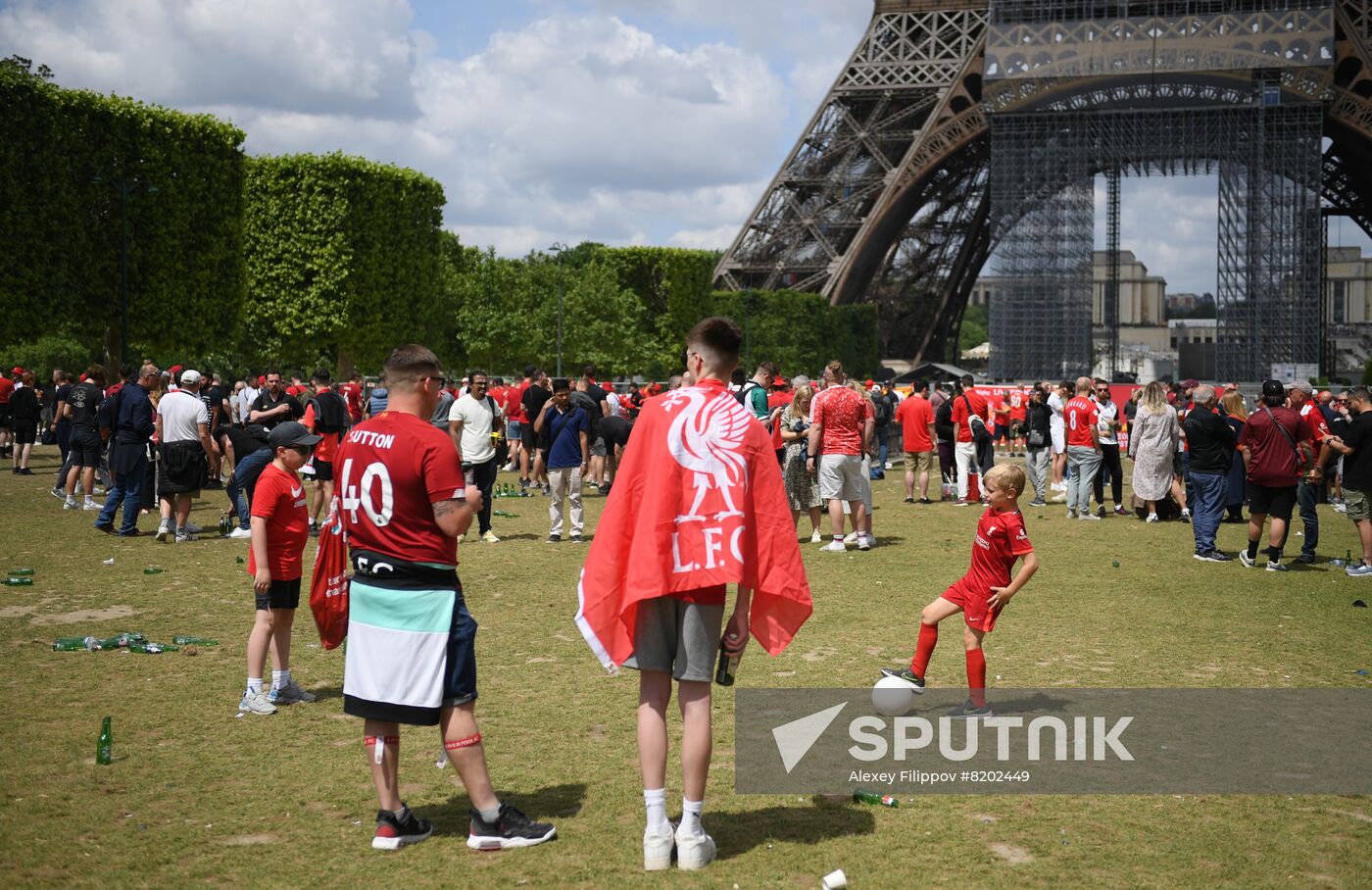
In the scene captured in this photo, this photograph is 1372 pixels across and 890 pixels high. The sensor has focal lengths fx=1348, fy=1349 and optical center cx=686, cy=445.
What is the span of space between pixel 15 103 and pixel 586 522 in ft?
57.5

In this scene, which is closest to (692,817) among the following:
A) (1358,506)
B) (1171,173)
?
(1358,506)

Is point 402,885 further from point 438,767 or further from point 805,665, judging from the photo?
point 805,665

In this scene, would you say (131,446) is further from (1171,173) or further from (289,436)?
(1171,173)

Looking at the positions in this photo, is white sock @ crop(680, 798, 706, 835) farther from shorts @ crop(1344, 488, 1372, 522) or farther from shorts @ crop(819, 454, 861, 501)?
shorts @ crop(1344, 488, 1372, 522)

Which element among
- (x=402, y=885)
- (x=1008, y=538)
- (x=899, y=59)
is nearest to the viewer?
(x=402, y=885)

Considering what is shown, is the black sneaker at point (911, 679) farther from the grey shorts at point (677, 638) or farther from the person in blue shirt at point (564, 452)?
the person in blue shirt at point (564, 452)

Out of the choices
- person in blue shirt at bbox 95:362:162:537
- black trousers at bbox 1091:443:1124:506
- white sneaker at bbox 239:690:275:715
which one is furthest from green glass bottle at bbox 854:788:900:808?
black trousers at bbox 1091:443:1124:506

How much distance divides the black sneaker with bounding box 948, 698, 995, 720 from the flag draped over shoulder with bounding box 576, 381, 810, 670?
2.11 metres

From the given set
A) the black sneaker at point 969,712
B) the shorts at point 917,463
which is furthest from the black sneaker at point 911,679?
the shorts at point 917,463

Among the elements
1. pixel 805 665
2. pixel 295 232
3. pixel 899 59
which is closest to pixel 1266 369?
pixel 899 59

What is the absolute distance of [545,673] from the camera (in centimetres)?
775

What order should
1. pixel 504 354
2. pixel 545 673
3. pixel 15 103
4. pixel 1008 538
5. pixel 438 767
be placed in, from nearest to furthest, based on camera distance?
pixel 438 767, pixel 1008 538, pixel 545 673, pixel 15 103, pixel 504 354

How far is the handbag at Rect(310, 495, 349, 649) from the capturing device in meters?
5.68

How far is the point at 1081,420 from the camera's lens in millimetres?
16156
